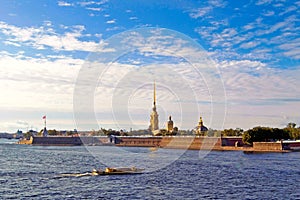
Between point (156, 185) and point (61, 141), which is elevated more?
point (61, 141)

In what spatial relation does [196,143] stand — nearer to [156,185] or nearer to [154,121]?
[154,121]

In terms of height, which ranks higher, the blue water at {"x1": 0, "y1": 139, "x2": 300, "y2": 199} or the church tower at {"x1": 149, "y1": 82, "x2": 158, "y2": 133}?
the church tower at {"x1": 149, "y1": 82, "x2": 158, "y2": 133}

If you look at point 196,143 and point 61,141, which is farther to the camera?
point 61,141

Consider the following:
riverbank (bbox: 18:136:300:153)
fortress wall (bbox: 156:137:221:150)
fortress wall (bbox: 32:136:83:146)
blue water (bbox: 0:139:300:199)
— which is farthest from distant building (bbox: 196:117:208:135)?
blue water (bbox: 0:139:300:199)

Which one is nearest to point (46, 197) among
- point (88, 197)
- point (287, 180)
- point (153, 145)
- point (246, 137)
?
point (88, 197)

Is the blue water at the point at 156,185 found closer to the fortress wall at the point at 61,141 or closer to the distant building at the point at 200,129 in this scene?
the distant building at the point at 200,129

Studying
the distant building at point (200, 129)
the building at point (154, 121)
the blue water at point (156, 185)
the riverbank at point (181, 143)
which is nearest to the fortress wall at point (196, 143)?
the riverbank at point (181, 143)

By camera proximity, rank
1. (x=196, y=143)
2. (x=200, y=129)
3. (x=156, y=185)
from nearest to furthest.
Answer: (x=156, y=185)
(x=196, y=143)
(x=200, y=129)

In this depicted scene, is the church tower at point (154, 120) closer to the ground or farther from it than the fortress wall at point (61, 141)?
farther from it

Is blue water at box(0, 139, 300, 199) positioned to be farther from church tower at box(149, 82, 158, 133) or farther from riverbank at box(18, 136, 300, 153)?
church tower at box(149, 82, 158, 133)

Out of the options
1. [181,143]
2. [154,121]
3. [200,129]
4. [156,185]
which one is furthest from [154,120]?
[156,185]

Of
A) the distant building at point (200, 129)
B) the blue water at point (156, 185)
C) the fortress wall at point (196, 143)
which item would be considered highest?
the distant building at point (200, 129)

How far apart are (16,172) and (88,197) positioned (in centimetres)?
1553

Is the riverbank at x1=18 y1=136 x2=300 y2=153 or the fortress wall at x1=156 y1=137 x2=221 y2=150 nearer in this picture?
the riverbank at x1=18 y1=136 x2=300 y2=153
